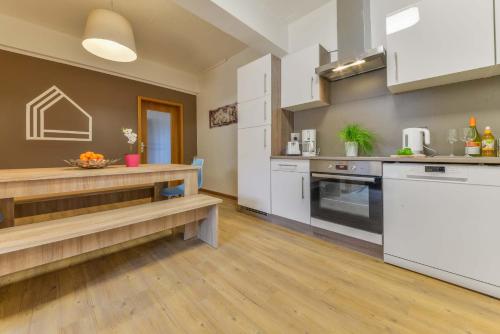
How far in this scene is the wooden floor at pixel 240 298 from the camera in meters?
1.11

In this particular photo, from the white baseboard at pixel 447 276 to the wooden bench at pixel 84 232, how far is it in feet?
5.18

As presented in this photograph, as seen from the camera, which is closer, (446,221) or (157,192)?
(446,221)

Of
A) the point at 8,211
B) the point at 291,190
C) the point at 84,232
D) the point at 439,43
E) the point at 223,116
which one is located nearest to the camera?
the point at 84,232

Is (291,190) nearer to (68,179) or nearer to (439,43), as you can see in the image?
(439,43)

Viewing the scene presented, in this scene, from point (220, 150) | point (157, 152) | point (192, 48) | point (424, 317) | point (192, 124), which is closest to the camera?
point (424, 317)

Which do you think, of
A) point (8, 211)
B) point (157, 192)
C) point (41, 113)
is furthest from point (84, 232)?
point (41, 113)

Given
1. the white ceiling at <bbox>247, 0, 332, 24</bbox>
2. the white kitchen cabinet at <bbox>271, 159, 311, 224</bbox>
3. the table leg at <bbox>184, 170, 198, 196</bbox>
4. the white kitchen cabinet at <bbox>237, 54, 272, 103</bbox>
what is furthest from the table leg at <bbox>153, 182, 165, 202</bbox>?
the white ceiling at <bbox>247, 0, 332, 24</bbox>

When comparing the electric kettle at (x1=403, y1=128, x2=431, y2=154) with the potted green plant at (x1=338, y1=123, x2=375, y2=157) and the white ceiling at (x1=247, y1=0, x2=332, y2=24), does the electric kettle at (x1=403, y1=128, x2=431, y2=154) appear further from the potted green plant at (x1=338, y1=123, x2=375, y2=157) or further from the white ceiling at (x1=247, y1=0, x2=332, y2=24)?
the white ceiling at (x1=247, y1=0, x2=332, y2=24)

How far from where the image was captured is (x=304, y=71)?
2.57 metres

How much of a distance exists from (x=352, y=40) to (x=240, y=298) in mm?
2748

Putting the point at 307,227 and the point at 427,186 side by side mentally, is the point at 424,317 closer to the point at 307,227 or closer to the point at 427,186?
the point at 427,186

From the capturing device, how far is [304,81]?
258 cm

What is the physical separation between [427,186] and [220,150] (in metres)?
3.58

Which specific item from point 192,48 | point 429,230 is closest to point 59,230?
point 429,230
